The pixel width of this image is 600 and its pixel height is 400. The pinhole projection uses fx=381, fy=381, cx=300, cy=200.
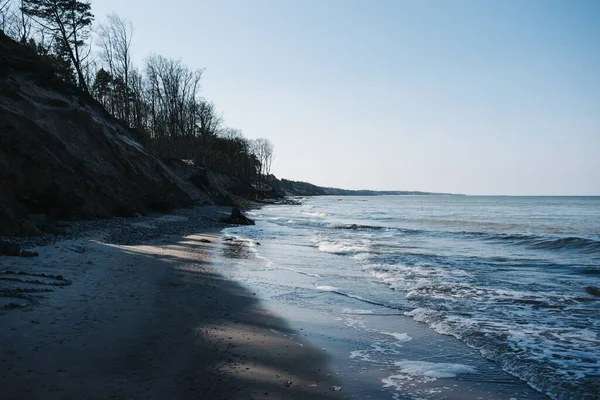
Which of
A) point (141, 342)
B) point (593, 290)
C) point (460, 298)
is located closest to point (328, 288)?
point (460, 298)

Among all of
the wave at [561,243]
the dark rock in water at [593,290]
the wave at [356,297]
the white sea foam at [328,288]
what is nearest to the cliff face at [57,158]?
the white sea foam at [328,288]

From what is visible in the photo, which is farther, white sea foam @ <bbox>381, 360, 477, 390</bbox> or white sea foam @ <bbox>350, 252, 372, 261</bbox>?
white sea foam @ <bbox>350, 252, 372, 261</bbox>

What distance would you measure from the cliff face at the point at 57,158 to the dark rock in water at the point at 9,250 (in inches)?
97.3

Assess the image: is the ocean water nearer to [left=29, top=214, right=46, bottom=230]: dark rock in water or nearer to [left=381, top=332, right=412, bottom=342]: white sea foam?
[left=381, top=332, right=412, bottom=342]: white sea foam

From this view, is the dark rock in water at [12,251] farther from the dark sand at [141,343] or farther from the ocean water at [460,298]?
the ocean water at [460,298]

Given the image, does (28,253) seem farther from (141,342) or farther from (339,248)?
(339,248)

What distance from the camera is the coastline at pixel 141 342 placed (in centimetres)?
372

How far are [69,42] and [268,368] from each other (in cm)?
3473

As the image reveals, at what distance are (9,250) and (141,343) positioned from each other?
4.92 m

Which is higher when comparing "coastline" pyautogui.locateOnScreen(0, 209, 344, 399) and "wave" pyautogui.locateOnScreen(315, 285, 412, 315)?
"coastline" pyautogui.locateOnScreen(0, 209, 344, 399)

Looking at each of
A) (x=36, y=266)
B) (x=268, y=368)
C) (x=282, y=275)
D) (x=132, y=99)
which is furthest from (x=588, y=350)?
(x=132, y=99)

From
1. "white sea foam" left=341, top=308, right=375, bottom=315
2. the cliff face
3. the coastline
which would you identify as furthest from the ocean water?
the cliff face

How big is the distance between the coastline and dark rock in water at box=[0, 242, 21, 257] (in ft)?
1.38

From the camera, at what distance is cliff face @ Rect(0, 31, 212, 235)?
13047mm
